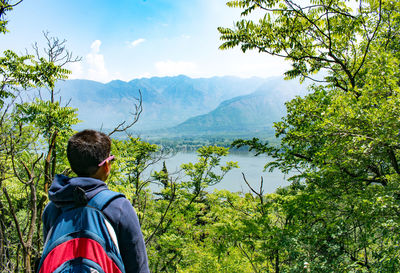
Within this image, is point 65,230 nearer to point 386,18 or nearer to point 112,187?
point 112,187

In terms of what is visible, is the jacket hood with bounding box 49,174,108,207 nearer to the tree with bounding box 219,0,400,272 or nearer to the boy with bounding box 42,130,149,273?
the boy with bounding box 42,130,149,273

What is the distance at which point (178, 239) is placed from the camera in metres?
9.10

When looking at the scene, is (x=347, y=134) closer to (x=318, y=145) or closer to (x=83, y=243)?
(x=318, y=145)

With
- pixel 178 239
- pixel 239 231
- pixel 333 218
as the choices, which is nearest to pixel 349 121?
pixel 333 218

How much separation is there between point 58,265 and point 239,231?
21.0 feet

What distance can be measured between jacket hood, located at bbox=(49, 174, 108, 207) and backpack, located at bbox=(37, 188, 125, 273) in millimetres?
38

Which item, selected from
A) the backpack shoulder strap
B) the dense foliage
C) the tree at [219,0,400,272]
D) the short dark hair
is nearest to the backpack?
the backpack shoulder strap

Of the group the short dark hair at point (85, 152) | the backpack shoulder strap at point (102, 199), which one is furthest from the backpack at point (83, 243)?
the short dark hair at point (85, 152)

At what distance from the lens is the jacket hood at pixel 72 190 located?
1.18 m

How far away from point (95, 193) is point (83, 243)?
0.25 meters

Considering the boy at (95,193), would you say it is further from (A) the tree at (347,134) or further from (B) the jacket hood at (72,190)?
(A) the tree at (347,134)

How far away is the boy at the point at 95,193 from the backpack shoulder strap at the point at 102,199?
0.06ft

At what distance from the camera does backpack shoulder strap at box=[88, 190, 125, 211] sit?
120 centimetres

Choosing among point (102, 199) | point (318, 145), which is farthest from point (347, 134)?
point (102, 199)
